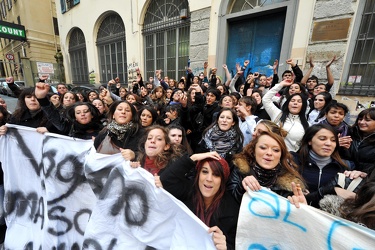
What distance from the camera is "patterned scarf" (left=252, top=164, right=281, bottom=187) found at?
58.1 inches

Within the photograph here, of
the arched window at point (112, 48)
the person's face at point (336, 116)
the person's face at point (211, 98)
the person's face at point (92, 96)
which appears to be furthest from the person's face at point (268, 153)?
the arched window at point (112, 48)

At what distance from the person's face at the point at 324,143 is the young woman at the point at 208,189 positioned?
0.92 m

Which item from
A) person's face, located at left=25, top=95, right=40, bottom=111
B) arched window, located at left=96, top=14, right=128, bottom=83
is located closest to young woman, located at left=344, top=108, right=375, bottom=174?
person's face, located at left=25, top=95, right=40, bottom=111

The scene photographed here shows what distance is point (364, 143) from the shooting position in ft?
6.47

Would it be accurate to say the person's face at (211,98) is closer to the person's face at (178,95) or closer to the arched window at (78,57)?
the person's face at (178,95)

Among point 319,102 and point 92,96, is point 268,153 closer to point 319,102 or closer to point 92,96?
point 319,102

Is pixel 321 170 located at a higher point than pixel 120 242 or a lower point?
higher

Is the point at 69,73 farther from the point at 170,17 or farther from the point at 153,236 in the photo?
the point at 153,236

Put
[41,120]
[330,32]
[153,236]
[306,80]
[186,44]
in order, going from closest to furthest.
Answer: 1. [153,236]
2. [41,120]
3. [306,80]
4. [330,32]
5. [186,44]

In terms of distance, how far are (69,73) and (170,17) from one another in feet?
41.3

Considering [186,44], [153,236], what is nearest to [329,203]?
[153,236]

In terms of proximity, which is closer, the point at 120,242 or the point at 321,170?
the point at 120,242

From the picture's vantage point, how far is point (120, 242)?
5.14ft

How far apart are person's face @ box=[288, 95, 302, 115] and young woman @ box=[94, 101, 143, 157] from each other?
6.50ft
